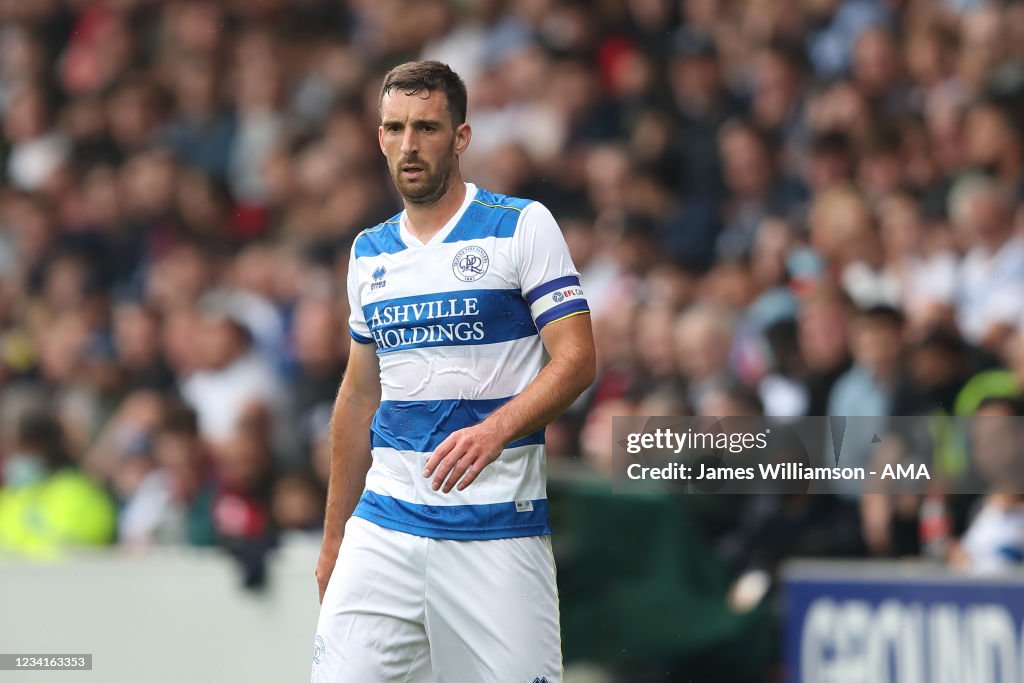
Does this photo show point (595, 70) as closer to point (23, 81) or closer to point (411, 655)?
point (23, 81)

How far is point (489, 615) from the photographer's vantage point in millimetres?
4047

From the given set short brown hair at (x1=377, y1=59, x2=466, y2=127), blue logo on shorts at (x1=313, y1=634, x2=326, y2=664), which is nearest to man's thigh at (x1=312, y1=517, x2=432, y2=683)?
blue logo on shorts at (x1=313, y1=634, x2=326, y2=664)

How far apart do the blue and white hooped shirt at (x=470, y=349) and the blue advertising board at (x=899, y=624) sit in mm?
2619

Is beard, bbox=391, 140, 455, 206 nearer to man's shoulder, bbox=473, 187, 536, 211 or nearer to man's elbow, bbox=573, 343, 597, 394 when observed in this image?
man's shoulder, bbox=473, 187, 536, 211

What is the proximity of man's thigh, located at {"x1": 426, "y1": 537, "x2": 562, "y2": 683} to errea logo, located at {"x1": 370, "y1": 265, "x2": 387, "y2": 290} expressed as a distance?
0.74 meters

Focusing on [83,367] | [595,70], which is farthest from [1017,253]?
[83,367]

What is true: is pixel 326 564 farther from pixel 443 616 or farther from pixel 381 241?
pixel 381 241

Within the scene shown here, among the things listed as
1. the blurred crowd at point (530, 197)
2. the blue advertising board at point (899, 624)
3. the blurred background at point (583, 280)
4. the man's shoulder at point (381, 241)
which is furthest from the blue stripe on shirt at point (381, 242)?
the blue advertising board at point (899, 624)

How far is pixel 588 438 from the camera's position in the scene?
7305 mm

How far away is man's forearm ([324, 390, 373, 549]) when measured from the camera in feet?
14.7

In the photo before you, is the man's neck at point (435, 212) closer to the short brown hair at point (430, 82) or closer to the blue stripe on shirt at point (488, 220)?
the blue stripe on shirt at point (488, 220)

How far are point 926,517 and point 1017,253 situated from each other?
1.48 m

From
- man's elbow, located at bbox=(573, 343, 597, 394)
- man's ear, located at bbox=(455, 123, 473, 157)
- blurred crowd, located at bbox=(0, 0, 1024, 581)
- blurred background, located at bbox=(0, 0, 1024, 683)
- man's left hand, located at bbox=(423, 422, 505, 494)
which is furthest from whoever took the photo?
blurred crowd, located at bbox=(0, 0, 1024, 581)

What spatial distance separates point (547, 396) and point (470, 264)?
482 millimetres
